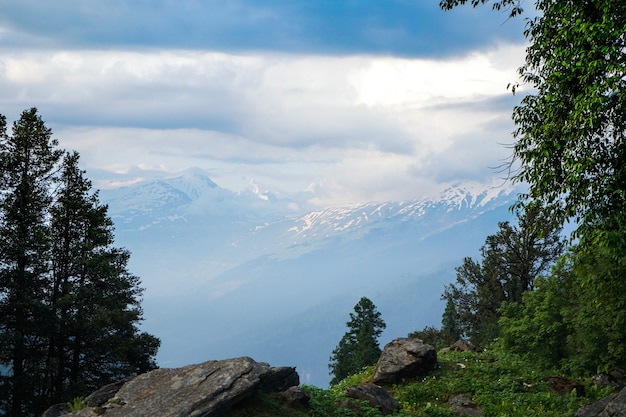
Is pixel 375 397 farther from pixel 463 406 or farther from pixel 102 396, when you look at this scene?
pixel 102 396

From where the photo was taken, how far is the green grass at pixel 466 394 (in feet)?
64.3

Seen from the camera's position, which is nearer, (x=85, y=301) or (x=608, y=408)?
(x=608, y=408)

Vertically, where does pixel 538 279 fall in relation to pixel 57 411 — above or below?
above

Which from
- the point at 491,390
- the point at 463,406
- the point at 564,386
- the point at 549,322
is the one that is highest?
the point at 549,322

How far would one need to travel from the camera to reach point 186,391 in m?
17.8

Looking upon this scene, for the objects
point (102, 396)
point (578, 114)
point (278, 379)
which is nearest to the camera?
point (578, 114)

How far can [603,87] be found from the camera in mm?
15008

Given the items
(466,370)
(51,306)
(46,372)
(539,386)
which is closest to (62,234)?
(51,306)

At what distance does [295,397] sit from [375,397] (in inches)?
165

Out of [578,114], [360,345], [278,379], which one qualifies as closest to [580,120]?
[578,114]

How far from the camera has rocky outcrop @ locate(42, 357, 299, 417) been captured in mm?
16859

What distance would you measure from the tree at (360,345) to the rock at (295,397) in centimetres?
5318

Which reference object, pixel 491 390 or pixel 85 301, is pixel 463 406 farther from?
pixel 85 301

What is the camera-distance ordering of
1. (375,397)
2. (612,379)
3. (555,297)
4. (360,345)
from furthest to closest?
1. (360,345)
2. (555,297)
3. (612,379)
4. (375,397)
